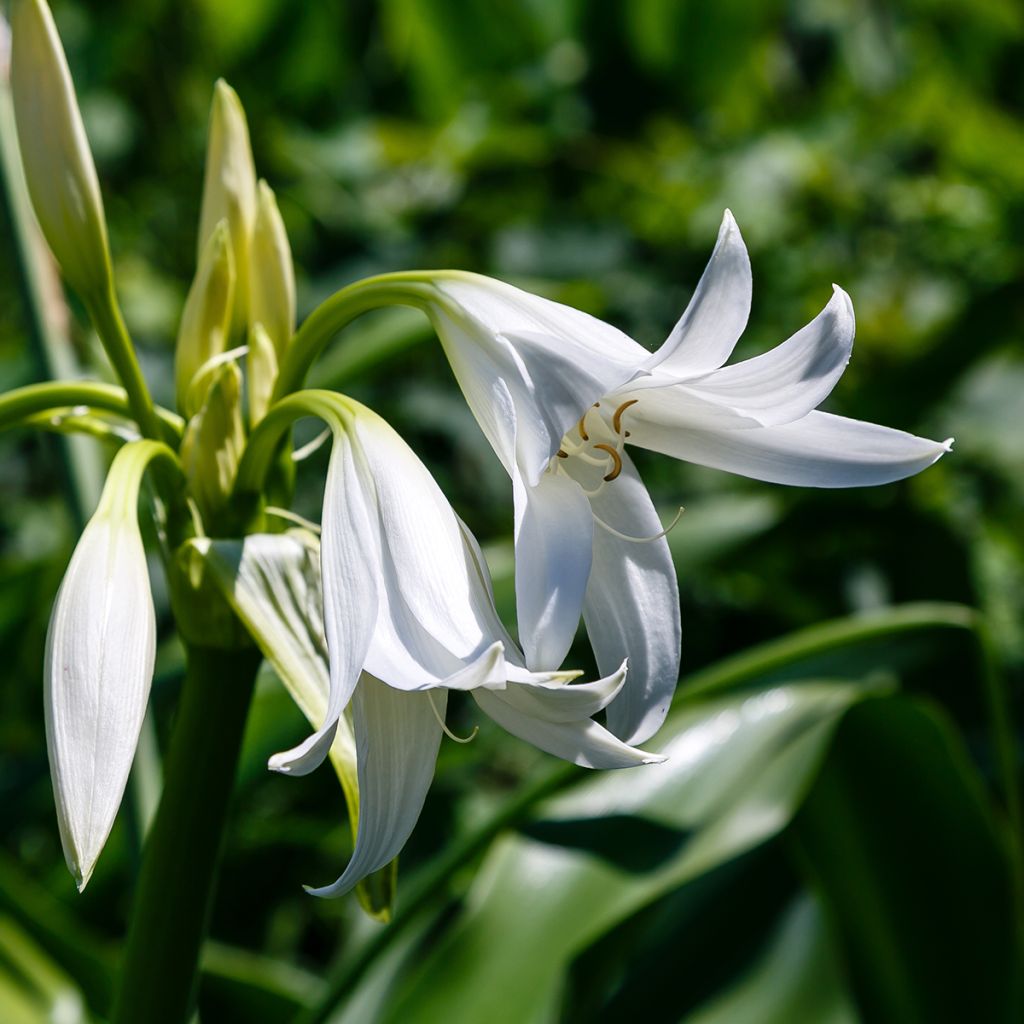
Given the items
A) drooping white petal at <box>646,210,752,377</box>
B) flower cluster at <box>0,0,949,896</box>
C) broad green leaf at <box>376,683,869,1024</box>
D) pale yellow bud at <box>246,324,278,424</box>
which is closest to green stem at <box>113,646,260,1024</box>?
flower cluster at <box>0,0,949,896</box>

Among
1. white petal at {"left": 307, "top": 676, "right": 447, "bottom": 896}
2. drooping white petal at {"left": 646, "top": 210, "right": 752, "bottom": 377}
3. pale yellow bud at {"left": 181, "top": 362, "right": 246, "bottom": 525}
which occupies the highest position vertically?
drooping white petal at {"left": 646, "top": 210, "right": 752, "bottom": 377}

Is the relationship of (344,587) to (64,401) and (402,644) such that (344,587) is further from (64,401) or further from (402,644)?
(64,401)

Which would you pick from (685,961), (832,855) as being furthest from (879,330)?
A: (685,961)

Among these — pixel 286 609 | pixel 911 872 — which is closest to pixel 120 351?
pixel 286 609

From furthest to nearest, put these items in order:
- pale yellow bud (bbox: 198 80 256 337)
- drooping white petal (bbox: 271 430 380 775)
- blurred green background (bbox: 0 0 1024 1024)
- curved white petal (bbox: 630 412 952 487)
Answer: blurred green background (bbox: 0 0 1024 1024), pale yellow bud (bbox: 198 80 256 337), curved white petal (bbox: 630 412 952 487), drooping white petal (bbox: 271 430 380 775)

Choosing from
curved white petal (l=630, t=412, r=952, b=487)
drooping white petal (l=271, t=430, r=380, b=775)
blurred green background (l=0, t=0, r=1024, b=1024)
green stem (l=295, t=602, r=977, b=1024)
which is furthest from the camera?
blurred green background (l=0, t=0, r=1024, b=1024)

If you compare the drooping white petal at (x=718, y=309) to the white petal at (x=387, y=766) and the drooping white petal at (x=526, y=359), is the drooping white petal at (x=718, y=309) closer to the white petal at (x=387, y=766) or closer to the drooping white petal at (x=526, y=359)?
the drooping white petal at (x=526, y=359)

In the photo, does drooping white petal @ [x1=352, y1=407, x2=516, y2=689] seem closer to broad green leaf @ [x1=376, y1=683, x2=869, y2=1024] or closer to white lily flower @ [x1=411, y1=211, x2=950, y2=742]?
white lily flower @ [x1=411, y1=211, x2=950, y2=742]
